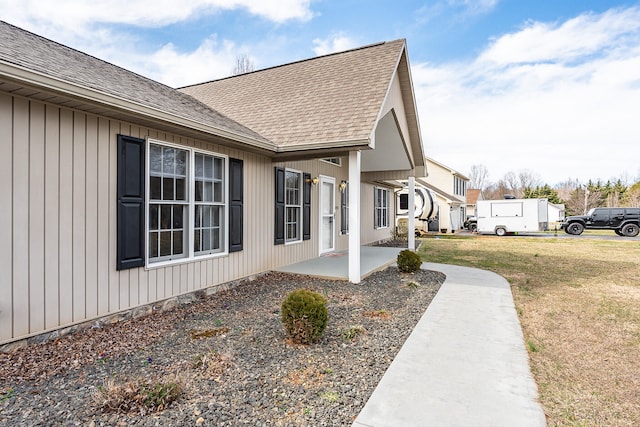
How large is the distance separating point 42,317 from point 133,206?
5.03ft

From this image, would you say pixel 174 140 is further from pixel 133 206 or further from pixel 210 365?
pixel 210 365

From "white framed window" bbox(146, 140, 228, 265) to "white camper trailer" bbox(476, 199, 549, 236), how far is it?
20253mm

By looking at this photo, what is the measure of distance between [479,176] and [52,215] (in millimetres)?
65104

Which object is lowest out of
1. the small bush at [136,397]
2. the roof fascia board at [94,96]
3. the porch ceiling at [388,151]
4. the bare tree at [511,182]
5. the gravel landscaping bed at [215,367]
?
the gravel landscaping bed at [215,367]

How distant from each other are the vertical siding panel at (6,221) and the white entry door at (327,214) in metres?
6.78

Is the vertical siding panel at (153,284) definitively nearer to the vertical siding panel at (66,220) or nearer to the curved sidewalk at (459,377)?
the vertical siding panel at (66,220)

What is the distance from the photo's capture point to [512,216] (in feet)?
69.3

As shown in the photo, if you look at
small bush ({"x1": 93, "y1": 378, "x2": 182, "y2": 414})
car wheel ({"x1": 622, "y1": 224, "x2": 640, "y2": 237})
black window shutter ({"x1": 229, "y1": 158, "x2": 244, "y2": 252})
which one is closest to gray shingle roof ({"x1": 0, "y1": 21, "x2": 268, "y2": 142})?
black window shutter ({"x1": 229, "y1": 158, "x2": 244, "y2": 252})

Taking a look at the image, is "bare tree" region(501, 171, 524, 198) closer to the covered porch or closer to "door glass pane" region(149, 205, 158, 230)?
the covered porch

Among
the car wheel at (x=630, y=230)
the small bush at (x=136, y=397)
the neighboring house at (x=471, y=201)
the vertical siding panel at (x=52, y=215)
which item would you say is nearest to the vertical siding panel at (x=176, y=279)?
the vertical siding panel at (x=52, y=215)

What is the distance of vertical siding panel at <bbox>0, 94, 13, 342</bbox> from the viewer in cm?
321

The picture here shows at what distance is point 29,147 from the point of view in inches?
134

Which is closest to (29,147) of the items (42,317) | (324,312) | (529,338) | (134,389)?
(42,317)

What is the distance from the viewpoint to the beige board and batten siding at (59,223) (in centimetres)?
329
